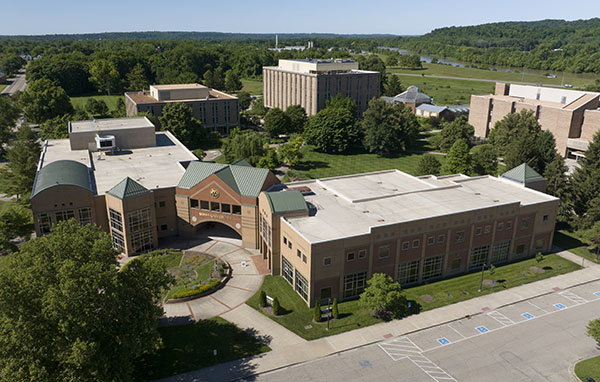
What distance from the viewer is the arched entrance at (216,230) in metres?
66.7

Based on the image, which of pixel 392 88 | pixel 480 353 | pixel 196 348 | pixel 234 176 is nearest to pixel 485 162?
pixel 234 176

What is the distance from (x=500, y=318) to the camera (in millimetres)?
49125

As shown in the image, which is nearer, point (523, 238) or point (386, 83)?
point (523, 238)

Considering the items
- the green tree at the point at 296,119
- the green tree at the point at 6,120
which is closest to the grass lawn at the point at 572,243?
the green tree at the point at 296,119

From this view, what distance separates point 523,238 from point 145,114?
87.4 metres

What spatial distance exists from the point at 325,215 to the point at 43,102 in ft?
363

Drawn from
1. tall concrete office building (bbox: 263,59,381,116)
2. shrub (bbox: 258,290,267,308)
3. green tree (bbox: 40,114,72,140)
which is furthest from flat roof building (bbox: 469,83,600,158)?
green tree (bbox: 40,114,72,140)

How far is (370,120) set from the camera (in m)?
112

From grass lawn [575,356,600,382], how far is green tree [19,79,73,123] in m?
135

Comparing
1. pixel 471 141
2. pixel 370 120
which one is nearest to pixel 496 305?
pixel 370 120

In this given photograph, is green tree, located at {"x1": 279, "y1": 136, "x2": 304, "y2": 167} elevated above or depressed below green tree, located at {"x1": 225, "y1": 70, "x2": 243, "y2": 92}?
below

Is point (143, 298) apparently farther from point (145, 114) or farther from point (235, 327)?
point (145, 114)

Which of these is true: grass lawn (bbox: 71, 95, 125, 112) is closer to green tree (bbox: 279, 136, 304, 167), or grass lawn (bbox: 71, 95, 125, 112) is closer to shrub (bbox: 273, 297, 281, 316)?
green tree (bbox: 279, 136, 304, 167)

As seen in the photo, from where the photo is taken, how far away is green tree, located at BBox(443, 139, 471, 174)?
87.1 m
